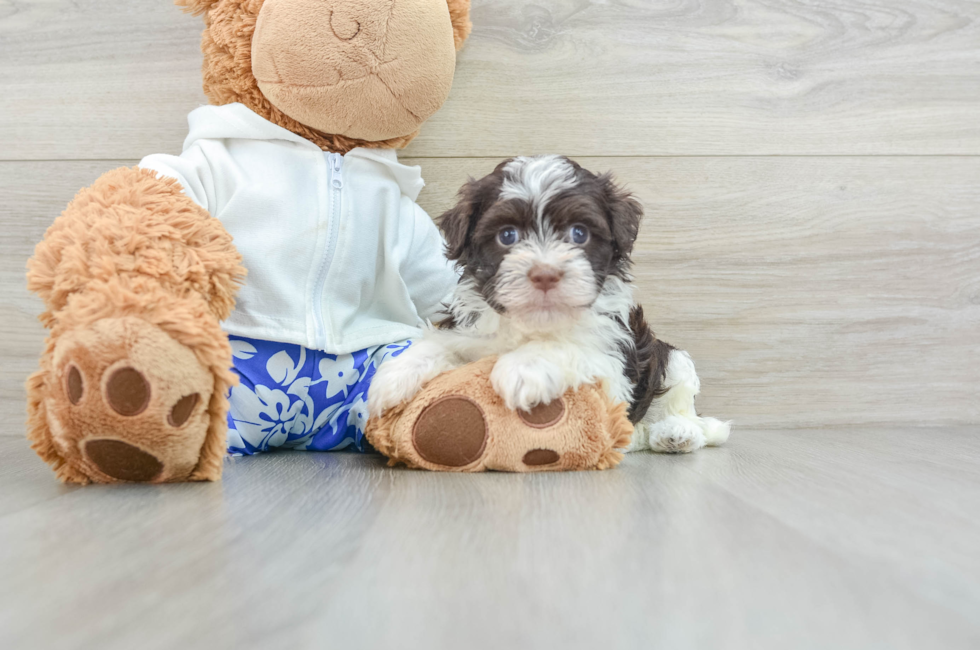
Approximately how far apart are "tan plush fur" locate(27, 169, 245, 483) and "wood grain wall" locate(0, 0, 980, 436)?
0.79m

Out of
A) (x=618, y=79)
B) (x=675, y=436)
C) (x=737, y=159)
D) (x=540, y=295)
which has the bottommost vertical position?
(x=675, y=436)

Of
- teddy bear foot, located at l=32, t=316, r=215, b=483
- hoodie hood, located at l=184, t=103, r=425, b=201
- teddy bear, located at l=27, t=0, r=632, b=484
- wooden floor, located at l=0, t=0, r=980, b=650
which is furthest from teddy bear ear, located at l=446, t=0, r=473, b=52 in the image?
teddy bear foot, located at l=32, t=316, r=215, b=483

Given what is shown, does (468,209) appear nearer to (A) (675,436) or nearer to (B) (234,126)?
(B) (234,126)

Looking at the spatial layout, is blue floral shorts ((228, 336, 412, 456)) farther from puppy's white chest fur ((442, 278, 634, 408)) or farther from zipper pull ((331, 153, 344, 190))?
zipper pull ((331, 153, 344, 190))

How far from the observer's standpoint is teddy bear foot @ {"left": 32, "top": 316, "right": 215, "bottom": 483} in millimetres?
1066

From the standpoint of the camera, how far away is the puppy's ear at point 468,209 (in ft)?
4.58

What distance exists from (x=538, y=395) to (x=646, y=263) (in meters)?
0.88

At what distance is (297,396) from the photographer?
5.13 feet

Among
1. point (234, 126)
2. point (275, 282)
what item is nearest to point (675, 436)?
point (275, 282)

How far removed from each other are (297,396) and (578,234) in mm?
705

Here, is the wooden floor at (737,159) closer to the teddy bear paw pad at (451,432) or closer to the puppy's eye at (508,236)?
the teddy bear paw pad at (451,432)

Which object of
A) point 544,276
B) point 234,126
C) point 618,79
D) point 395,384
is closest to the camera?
point 544,276

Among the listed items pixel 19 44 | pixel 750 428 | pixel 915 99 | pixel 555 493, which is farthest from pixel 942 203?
pixel 19 44

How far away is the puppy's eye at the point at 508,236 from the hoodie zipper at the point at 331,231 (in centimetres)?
46
